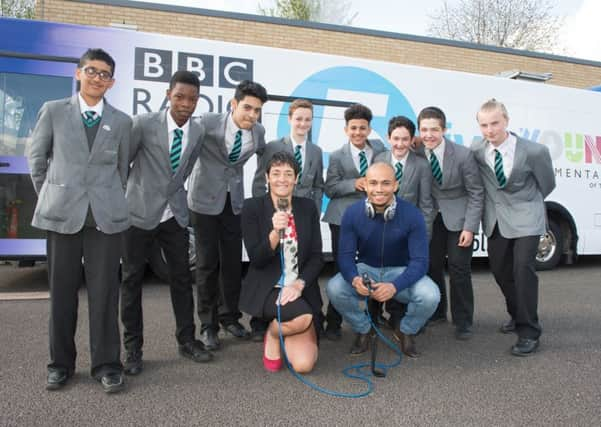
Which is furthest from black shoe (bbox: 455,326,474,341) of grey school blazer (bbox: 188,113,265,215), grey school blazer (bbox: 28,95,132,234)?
grey school blazer (bbox: 28,95,132,234)

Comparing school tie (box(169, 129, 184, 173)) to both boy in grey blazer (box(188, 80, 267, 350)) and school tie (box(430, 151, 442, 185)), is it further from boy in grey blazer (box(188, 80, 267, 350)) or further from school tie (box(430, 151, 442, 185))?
school tie (box(430, 151, 442, 185))

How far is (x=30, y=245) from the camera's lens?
517 centimetres

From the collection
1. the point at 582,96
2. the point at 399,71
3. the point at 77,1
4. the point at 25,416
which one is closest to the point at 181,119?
the point at 25,416

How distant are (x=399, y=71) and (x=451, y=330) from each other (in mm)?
3649

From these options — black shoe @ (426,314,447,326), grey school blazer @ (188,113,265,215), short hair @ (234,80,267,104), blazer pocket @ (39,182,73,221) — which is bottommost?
black shoe @ (426,314,447,326)

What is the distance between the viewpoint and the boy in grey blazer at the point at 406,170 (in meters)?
3.86

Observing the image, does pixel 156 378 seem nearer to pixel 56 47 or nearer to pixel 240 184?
pixel 240 184

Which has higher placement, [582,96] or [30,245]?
[582,96]

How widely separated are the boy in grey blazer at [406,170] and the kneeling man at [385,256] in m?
0.35

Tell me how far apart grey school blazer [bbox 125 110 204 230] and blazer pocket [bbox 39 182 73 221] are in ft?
1.58

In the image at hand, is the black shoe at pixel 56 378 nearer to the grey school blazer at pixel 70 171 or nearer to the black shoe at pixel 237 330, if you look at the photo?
the grey school blazer at pixel 70 171

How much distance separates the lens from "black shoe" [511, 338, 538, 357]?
3578mm

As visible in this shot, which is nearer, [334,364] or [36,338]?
[334,364]

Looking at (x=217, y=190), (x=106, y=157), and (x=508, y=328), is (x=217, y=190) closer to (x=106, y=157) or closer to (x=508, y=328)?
(x=106, y=157)
